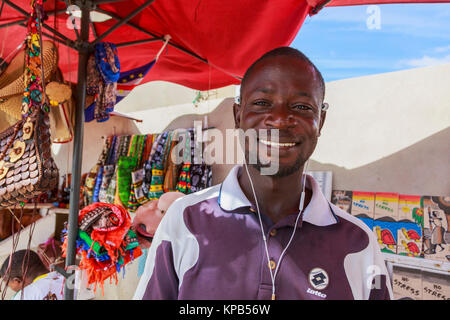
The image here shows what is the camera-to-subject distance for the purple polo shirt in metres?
0.81

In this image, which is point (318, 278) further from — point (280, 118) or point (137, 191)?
point (137, 191)

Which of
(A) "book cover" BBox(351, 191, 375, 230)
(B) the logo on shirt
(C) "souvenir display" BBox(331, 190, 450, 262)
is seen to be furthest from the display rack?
(B) the logo on shirt

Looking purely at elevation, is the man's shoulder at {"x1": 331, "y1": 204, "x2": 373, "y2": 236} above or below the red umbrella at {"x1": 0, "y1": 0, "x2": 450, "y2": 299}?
below

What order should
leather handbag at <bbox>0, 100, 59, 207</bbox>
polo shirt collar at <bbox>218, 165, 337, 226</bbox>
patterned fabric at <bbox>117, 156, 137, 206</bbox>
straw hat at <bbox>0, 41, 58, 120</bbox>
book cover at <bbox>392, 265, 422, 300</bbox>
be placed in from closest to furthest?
polo shirt collar at <bbox>218, 165, 337, 226</bbox>
leather handbag at <bbox>0, 100, 59, 207</bbox>
straw hat at <bbox>0, 41, 58, 120</bbox>
book cover at <bbox>392, 265, 422, 300</bbox>
patterned fabric at <bbox>117, 156, 137, 206</bbox>

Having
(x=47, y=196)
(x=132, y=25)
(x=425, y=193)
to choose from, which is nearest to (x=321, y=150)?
(x=425, y=193)

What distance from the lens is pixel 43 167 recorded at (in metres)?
1.05

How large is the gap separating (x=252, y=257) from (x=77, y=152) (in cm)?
152

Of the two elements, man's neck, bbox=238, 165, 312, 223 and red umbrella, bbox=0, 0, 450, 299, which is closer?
man's neck, bbox=238, 165, 312, 223

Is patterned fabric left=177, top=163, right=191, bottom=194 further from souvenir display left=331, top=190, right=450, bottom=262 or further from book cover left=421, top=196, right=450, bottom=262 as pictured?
book cover left=421, top=196, right=450, bottom=262

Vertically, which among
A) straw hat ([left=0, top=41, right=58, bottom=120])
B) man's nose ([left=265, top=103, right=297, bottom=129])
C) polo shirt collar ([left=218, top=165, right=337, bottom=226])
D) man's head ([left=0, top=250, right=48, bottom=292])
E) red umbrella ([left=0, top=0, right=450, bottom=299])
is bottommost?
man's head ([left=0, top=250, right=48, bottom=292])

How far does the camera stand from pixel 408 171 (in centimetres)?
266

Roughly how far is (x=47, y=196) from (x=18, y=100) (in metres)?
3.27

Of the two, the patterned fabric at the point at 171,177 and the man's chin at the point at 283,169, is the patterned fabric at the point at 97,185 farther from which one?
the man's chin at the point at 283,169
